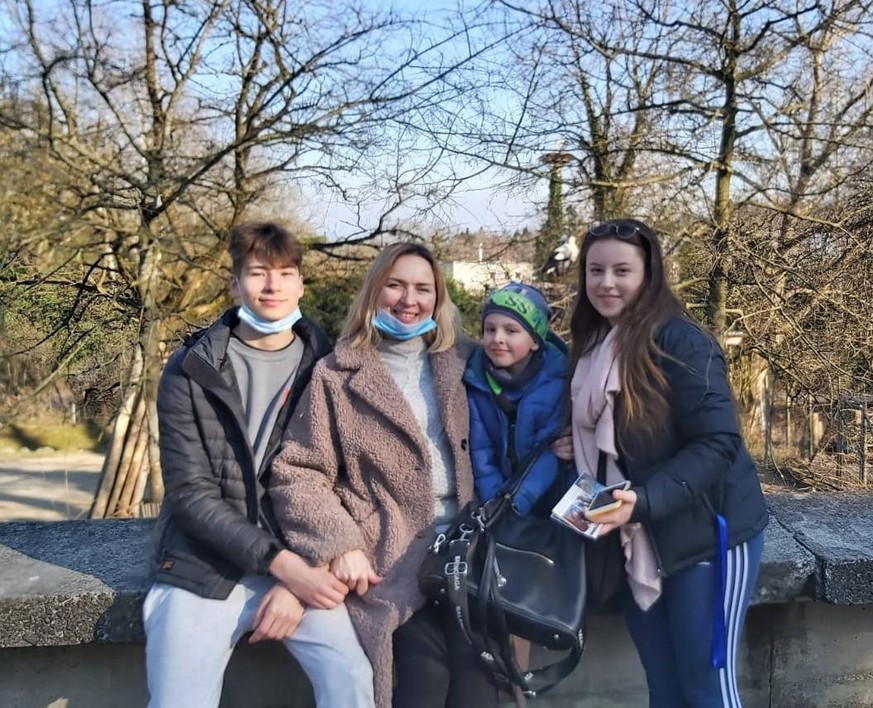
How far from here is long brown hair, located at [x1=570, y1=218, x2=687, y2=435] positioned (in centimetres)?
198

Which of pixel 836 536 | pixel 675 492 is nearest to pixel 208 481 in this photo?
pixel 675 492

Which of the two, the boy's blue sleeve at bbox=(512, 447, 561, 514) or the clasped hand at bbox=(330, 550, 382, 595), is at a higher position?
the boy's blue sleeve at bbox=(512, 447, 561, 514)

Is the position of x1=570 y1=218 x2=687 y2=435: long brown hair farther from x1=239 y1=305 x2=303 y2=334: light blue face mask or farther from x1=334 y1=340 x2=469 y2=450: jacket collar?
x1=239 y1=305 x2=303 y2=334: light blue face mask

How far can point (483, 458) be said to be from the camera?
2.30 meters

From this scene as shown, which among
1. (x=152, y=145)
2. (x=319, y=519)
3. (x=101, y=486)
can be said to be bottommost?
(x=101, y=486)

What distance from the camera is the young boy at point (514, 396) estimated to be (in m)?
2.25

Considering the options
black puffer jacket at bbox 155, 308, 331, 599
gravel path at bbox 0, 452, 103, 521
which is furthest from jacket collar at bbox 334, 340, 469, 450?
gravel path at bbox 0, 452, 103, 521

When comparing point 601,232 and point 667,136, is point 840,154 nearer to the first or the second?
point 667,136

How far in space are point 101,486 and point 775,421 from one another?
308 inches

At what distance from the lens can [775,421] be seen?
9523 mm

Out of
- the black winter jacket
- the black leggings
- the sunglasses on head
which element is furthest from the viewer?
the sunglasses on head

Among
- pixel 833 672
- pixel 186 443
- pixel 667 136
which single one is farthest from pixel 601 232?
pixel 667 136

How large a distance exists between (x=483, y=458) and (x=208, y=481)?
79 cm

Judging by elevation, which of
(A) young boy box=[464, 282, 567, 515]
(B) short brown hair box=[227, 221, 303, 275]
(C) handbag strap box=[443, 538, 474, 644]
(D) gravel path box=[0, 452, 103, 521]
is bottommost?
(D) gravel path box=[0, 452, 103, 521]
